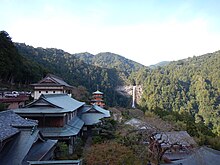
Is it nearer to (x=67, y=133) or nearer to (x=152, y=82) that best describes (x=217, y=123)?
(x=152, y=82)

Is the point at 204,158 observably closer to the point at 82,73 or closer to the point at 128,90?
the point at 82,73

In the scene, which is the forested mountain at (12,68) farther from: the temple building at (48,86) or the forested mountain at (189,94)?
the forested mountain at (189,94)

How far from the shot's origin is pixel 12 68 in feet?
108

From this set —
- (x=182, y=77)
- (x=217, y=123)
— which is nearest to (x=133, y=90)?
(x=182, y=77)

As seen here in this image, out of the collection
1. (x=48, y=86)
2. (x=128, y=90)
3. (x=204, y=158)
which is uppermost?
(x=48, y=86)

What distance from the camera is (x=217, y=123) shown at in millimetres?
52969

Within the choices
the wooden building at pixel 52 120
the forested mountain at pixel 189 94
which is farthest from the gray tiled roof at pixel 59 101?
the forested mountain at pixel 189 94

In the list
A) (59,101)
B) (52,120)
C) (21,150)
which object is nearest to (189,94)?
(59,101)

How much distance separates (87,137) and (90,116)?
10.9 ft

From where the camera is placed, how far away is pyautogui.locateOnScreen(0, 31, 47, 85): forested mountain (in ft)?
102

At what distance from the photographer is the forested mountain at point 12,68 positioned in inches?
1222

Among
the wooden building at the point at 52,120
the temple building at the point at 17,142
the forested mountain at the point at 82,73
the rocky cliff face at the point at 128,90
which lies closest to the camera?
the temple building at the point at 17,142

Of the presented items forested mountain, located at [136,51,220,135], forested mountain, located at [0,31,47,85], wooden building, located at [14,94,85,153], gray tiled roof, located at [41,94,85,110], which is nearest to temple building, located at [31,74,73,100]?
forested mountain, located at [0,31,47,85]

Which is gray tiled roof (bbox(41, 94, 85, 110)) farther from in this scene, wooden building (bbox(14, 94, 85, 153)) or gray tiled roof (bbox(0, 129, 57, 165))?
gray tiled roof (bbox(0, 129, 57, 165))
